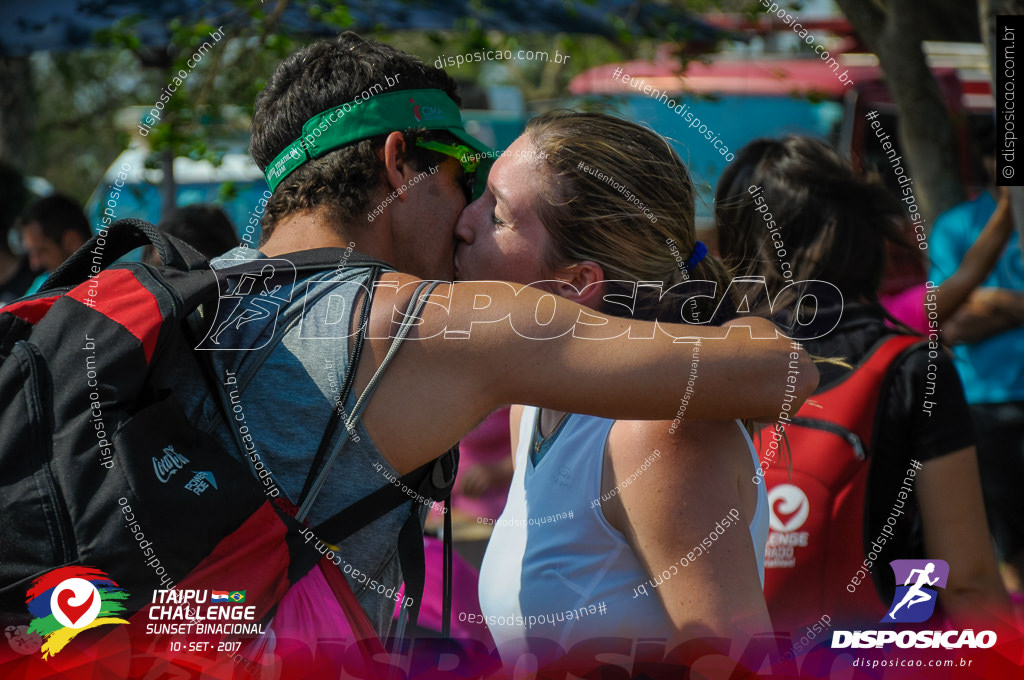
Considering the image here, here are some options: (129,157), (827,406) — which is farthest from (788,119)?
(827,406)

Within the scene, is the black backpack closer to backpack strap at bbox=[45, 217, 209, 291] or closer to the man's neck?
backpack strap at bbox=[45, 217, 209, 291]

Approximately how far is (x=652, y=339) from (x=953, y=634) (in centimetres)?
102

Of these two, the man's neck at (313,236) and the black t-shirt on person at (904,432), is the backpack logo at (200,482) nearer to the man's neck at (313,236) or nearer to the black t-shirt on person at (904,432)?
the man's neck at (313,236)

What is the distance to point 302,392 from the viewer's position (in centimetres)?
137

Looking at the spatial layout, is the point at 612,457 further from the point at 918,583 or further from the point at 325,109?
the point at 918,583

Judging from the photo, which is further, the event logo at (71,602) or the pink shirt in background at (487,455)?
the pink shirt in background at (487,455)

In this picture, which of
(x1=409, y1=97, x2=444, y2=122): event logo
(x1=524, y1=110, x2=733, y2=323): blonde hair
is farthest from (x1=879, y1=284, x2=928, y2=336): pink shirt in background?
(x1=409, y1=97, x2=444, y2=122): event logo

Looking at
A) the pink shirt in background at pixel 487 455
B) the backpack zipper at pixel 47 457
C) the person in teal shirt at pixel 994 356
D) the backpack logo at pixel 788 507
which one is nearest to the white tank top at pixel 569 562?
the backpack logo at pixel 788 507

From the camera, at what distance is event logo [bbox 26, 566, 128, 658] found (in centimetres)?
119

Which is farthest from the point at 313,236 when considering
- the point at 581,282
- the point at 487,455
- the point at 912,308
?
the point at 912,308

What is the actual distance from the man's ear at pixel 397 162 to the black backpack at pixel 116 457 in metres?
0.43

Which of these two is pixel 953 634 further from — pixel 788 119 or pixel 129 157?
pixel 788 119

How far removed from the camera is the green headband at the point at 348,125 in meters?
1.61

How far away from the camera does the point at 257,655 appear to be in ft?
4.59
